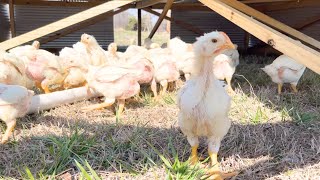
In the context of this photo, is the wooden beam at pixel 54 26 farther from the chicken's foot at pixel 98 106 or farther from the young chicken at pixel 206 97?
the young chicken at pixel 206 97

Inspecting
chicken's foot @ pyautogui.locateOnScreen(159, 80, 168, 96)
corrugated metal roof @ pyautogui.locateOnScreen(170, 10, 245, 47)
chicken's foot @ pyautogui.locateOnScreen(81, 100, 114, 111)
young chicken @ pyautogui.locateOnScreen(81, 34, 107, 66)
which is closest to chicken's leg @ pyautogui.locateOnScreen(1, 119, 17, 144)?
chicken's foot @ pyautogui.locateOnScreen(81, 100, 114, 111)

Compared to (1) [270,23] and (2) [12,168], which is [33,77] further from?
(1) [270,23]

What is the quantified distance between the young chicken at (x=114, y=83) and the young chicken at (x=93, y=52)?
651mm

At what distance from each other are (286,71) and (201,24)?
5.47 meters

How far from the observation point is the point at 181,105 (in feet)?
5.98

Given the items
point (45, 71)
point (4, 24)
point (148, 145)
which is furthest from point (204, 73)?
point (4, 24)

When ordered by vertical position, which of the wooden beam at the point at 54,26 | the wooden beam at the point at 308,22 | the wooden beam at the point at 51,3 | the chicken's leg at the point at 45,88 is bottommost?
the chicken's leg at the point at 45,88

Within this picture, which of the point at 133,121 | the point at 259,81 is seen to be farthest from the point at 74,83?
the point at 259,81

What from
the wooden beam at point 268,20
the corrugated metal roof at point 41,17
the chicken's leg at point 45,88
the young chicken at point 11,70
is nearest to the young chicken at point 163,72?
the wooden beam at point 268,20

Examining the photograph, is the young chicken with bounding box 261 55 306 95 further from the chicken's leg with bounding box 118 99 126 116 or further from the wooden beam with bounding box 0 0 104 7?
the wooden beam with bounding box 0 0 104 7

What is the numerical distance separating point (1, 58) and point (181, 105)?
1.95 m

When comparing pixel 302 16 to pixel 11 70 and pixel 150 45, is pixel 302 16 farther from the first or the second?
pixel 11 70

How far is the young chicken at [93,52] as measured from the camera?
11.9ft

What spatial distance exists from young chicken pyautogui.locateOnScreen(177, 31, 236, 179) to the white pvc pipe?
1572mm
